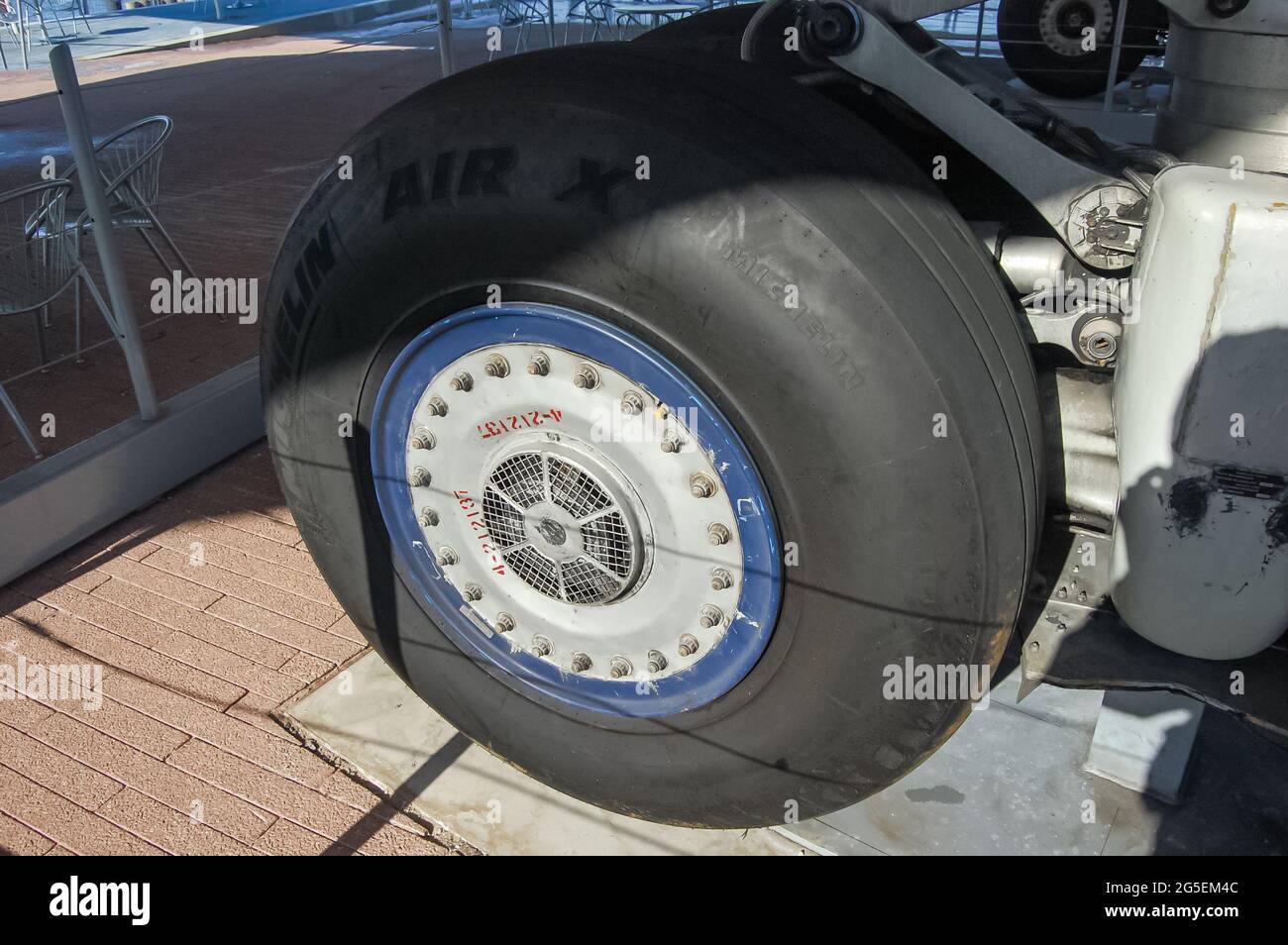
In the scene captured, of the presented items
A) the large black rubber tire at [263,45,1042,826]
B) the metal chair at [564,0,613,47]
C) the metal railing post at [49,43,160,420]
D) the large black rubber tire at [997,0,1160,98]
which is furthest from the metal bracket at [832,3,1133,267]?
the metal chair at [564,0,613,47]

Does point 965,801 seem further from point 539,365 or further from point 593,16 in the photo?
point 593,16

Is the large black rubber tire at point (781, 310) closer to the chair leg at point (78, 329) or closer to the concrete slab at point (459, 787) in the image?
the concrete slab at point (459, 787)

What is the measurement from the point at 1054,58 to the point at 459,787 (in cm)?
608

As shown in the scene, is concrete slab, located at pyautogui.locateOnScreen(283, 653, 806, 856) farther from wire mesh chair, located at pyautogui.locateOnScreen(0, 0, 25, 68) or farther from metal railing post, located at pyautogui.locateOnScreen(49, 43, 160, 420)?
wire mesh chair, located at pyautogui.locateOnScreen(0, 0, 25, 68)

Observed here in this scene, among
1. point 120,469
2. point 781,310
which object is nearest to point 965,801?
point 781,310

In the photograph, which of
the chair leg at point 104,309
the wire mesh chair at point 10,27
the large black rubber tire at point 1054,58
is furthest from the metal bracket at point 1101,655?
the wire mesh chair at point 10,27

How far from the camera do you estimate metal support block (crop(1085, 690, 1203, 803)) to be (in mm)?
2439

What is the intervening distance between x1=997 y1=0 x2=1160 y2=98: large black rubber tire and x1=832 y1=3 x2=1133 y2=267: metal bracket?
16.0ft

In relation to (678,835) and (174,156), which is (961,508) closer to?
(678,835)

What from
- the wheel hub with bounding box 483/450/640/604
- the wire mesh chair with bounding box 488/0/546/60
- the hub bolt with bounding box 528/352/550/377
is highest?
the wire mesh chair with bounding box 488/0/546/60

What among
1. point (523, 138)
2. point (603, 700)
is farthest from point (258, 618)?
point (523, 138)

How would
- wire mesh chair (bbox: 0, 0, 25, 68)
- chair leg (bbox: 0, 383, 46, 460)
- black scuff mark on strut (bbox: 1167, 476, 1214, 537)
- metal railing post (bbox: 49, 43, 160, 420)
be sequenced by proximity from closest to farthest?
black scuff mark on strut (bbox: 1167, 476, 1214, 537) < metal railing post (bbox: 49, 43, 160, 420) < chair leg (bbox: 0, 383, 46, 460) < wire mesh chair (bbox: 0, 0, 25, 68)

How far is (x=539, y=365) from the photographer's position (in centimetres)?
188

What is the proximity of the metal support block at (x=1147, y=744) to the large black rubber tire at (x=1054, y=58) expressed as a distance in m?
4.78
